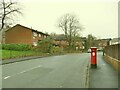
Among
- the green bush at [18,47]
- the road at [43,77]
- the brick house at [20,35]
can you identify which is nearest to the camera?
the road at [43,77]

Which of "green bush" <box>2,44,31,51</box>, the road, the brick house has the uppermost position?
the brick house

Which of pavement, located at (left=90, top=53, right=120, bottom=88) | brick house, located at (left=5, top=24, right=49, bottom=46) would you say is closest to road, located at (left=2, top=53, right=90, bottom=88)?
pavement, located at (left=90, top=53, right=120, bottom=88)

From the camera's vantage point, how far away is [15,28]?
8450 cm

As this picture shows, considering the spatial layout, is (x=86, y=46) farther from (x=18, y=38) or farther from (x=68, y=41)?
(x=18, y=38)

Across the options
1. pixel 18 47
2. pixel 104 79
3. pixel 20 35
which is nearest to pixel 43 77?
pixel 104 79

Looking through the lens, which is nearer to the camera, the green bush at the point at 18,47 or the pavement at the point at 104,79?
the pavement at the point at 104,79

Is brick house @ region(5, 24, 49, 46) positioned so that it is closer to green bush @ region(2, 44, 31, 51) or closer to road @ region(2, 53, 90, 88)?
green bush @ region(2, 44, 31, 51)

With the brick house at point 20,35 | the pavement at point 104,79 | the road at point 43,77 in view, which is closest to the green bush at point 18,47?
the brick house at point 20,35

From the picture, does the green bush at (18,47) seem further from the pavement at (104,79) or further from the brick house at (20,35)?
the pavement at (104,79)

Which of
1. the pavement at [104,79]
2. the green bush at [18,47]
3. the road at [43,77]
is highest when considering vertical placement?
the green bush at [18,47]

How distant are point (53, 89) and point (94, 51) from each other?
11274 mm

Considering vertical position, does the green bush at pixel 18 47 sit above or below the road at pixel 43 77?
above

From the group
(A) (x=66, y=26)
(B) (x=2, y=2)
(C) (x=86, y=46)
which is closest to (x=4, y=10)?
(B) (x=2, y=2)

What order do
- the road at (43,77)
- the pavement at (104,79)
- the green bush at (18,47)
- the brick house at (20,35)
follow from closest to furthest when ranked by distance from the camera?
the pavement at (104,79) → the road at (43,77) → the green bush at (18,47) → the brick house at (20,35)
